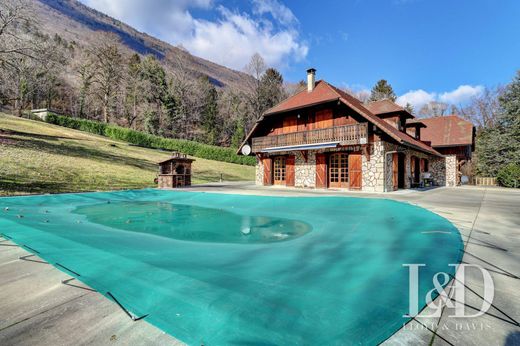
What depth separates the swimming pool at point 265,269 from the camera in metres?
2.28

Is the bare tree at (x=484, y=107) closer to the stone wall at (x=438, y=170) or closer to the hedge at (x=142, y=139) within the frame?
the stone wall at (x=438, y=170)

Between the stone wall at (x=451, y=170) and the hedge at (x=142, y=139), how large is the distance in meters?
23.7

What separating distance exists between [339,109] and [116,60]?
40.1 m

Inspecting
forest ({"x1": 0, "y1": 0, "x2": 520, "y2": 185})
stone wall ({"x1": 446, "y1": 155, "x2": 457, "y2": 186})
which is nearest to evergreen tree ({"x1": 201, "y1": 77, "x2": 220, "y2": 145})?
forest ({"x1": 0, "y1": 0, "x2": 520, "y2": 185})

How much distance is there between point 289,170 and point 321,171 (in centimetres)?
270

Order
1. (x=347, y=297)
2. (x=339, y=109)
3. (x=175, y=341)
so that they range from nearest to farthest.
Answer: (x=175, y=341)
(x=347, y=297)
(x=339, y=109)

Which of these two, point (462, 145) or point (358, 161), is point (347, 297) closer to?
point (358, 161)

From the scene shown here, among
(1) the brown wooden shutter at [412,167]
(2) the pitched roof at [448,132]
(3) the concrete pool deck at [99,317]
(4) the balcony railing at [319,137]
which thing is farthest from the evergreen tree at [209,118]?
(3) the concrete pool deck at [99,317]

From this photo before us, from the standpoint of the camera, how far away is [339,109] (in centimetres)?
1580

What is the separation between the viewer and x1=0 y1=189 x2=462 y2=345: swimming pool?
228cm

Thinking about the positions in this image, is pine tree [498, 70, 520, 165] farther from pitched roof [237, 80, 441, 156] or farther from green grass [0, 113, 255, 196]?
green grass [0, 113, 255, 196]

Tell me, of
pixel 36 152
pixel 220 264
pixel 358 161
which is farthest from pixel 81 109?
pixel 220 264

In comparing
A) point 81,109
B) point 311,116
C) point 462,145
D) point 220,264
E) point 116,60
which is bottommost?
point 220,264

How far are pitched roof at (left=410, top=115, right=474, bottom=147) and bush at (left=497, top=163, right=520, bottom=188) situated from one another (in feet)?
12.2
